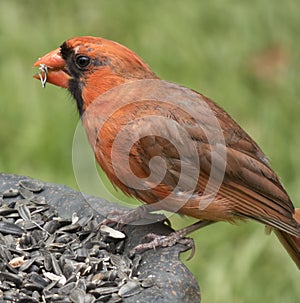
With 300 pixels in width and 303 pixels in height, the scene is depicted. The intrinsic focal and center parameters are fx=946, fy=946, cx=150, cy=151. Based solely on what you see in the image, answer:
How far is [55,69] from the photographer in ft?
13.0

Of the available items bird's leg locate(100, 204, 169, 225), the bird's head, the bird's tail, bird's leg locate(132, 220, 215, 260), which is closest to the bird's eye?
the bird's head

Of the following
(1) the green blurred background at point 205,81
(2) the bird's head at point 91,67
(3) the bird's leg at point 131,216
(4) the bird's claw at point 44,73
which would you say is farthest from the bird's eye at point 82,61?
(1) the green blurred background at point 205,81

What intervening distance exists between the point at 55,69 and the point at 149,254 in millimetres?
1039

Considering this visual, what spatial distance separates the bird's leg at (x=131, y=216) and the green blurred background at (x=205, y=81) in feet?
4.21

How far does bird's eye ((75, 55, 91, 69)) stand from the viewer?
3.88m

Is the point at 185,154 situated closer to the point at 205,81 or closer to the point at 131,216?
the point at 131,216

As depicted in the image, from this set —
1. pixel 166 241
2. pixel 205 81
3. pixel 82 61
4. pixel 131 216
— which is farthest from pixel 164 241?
pixel 205 81

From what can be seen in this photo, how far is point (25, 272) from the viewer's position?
10.6 ft

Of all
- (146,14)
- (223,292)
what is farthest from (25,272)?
(146,14)

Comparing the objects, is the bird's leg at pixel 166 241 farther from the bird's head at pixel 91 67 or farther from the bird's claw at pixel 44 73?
the bird's claw at pixel 44 73

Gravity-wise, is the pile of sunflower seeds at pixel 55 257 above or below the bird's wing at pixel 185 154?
below

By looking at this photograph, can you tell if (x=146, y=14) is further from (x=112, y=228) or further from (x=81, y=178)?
(x=112, y=228)

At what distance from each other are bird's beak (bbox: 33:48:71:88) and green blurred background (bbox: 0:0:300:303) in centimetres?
157

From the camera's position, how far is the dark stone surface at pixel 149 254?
2.99 metres
